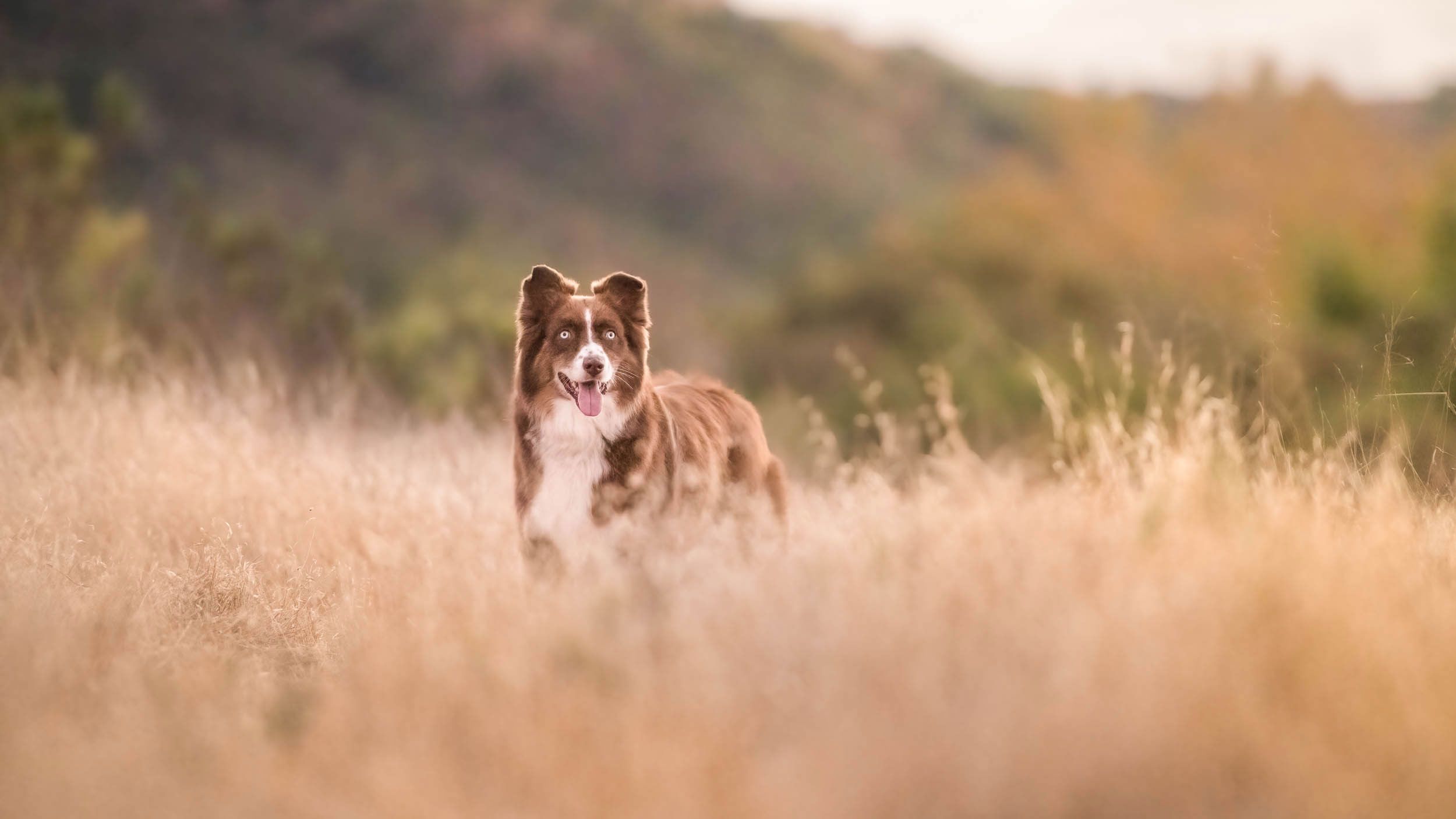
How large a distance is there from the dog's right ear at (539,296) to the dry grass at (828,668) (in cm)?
112

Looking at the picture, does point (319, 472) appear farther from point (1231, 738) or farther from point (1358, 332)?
point (1358, 332)

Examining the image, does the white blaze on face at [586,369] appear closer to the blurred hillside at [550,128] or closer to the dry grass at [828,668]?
the dry grass at [828,668]

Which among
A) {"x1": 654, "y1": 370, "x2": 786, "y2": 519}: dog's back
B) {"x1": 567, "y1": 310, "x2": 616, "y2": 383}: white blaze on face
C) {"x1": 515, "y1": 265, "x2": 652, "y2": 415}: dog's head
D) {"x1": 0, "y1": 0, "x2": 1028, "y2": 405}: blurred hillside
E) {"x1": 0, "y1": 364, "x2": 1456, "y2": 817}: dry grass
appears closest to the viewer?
{"x1": 0, "y1": 364, "x2": 1456, "y2": 817}: dry grass

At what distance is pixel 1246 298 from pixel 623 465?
21688 millimetres

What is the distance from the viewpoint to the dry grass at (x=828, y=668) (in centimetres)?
297

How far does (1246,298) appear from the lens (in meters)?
23.8

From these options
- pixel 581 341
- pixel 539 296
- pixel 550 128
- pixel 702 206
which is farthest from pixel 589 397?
pixel 550 128

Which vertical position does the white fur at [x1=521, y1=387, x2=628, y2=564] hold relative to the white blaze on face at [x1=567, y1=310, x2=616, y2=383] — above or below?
below

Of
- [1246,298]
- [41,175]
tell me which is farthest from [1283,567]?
[1246,298]

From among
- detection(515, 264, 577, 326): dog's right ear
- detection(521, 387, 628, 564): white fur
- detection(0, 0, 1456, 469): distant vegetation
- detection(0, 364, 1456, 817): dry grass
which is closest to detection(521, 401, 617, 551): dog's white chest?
detection(521, 387, 628, 564): white fur

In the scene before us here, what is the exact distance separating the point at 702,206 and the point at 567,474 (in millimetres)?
41881

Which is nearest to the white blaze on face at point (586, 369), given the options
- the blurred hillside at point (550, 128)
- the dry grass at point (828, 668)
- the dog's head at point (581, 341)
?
the dog's head at point (581, 341)

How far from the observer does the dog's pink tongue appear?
5141 millimetres

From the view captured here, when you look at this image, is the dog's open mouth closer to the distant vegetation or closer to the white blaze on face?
the white blaze on face
